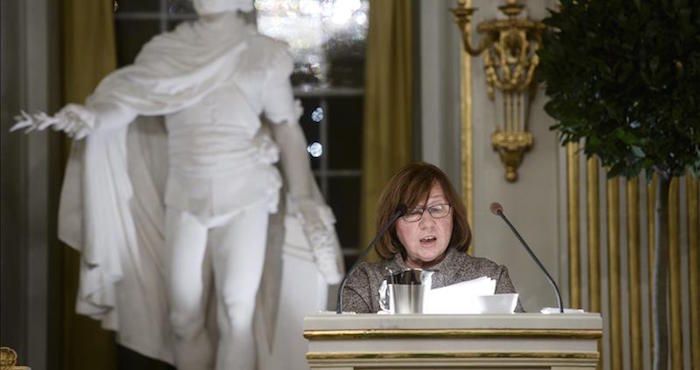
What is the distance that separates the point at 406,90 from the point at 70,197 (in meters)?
1.46

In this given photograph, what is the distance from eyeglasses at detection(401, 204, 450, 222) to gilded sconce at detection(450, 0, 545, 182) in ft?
7.40

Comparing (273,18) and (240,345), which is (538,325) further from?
(273,18)

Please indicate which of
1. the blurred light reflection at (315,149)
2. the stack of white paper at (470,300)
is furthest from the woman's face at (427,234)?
the blurred light reflection at (315,149)

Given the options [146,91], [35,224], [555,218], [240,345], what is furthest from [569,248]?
[35,224]

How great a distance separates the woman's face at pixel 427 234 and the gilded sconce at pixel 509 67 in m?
2.25

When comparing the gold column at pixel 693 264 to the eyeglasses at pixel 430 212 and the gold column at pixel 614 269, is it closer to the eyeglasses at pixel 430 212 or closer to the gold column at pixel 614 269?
the gold column at pixel 614 269

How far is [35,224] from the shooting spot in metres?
6.06

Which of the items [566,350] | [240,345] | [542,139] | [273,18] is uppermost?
[273,18]

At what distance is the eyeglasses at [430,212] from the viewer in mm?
3412

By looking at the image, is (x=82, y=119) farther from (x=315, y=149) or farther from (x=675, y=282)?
(x=675, y=282)

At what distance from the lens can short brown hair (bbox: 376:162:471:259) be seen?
11.2 ft

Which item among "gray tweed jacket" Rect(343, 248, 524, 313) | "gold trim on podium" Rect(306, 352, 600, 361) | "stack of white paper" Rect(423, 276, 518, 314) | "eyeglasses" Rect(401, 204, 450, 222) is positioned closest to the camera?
"gold trim on podium" Rect(306, 352, 600, 361)

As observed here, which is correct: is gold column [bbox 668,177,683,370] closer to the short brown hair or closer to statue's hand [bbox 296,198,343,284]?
statue's hand [bbox 296,198,343,284]

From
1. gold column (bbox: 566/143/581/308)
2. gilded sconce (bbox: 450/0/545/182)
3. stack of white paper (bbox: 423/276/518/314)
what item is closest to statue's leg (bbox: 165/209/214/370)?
gilded sconce (bbox: 450/0/545/182)
